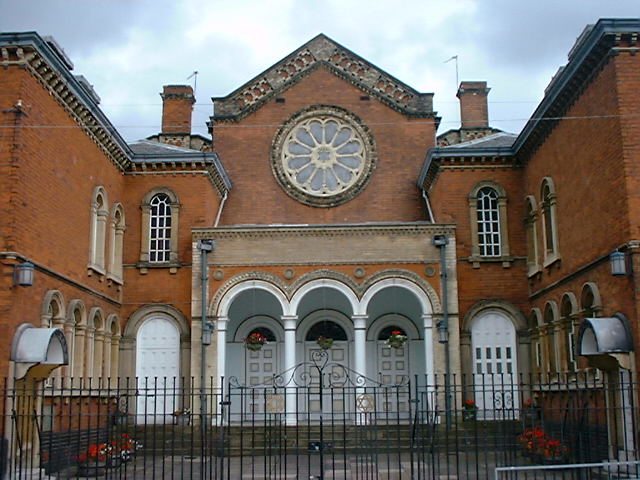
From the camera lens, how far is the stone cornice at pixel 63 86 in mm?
16484

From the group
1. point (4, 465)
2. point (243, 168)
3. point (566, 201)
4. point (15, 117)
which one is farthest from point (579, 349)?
point (243, 168)

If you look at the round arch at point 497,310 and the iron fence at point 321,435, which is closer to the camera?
the iron fence at point 321,435

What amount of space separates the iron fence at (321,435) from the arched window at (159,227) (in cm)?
383

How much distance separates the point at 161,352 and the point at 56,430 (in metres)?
5.46

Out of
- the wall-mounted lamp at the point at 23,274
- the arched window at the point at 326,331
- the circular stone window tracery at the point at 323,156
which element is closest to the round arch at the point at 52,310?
the wall-mounted lamp at the point at 23,274

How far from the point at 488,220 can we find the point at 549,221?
3120mm

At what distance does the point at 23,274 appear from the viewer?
623 inches

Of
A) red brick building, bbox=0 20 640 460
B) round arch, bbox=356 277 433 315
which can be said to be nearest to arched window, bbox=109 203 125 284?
red brick building, bbox=0 20 640 460

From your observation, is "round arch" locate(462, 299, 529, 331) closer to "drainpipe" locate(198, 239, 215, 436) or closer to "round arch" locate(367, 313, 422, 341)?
"round arch" locate(367, 313, 422, 341)

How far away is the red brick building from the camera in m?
16.5

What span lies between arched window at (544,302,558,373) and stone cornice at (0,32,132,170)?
508 inches

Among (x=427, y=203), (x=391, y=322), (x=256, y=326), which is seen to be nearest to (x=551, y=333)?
(x=391, y=322)

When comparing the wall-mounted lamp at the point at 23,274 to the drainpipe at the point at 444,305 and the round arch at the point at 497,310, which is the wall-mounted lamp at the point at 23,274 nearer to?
the drainpipe at the point at 444,305

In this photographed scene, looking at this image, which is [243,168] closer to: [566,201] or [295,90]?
[295,90]
